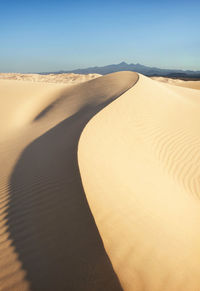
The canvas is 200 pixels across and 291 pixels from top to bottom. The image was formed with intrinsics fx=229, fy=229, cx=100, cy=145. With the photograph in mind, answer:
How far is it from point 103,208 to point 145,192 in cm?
138

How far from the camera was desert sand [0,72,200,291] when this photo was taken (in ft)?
7.61

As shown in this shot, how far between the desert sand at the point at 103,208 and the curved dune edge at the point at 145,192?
0.01 m

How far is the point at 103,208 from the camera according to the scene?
3197 mm

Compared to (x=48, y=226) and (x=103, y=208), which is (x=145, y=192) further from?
(x=48, y=226)

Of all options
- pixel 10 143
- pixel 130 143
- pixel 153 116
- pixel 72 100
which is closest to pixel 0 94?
pixel 72 100

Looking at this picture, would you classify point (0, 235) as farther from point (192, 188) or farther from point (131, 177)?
point (192, 188)

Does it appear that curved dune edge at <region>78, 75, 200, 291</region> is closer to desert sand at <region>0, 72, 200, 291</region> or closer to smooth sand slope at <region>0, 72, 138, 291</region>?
desert sand at <region>0, 72, 200, 291</region>

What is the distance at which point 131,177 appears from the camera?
4.75 metres

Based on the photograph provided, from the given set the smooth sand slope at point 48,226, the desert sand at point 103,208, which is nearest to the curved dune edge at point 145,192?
the desert sand at point 103,208

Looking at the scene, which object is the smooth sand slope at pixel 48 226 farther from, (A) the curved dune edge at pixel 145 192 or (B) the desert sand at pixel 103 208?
(A) the curved dune edge at pixel 145 192

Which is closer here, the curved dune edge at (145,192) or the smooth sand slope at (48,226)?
the smooth sand slope at (48,226)

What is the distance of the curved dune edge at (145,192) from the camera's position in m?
2.42

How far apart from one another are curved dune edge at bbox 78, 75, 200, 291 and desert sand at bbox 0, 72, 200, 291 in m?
0.01

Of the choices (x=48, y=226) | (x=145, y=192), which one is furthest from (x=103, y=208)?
(x=145, y=192)
